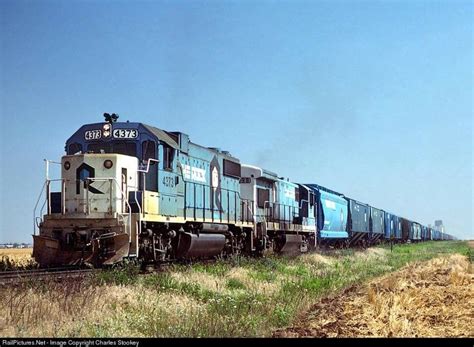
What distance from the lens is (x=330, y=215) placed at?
3334cm

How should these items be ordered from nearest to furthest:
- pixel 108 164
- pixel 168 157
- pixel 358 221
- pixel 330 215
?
pixel 108 164 → pixel 168 157 → pixel 330 215 → pixel 358 221

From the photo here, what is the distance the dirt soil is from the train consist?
16.1 ft

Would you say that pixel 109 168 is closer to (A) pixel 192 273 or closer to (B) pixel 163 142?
(B) pixel 163 142

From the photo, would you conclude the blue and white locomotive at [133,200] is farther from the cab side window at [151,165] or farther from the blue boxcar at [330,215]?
the blue boxcar at [330,215]

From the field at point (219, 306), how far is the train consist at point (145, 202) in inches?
55.9

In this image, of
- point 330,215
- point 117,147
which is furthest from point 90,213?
point 330,215

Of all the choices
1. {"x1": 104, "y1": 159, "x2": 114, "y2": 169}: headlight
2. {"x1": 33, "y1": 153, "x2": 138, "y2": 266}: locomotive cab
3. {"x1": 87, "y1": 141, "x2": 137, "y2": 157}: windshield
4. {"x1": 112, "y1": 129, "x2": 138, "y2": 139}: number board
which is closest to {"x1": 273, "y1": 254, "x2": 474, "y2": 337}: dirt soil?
{"x1": 33, "y1": 153, "x2": 138, "y2": 266}: locomotive cab

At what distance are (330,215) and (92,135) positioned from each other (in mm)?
20648

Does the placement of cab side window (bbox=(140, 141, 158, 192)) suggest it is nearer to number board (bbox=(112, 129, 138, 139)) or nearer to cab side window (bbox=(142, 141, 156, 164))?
cab side window (bbox=(142, 141, 156, 164))

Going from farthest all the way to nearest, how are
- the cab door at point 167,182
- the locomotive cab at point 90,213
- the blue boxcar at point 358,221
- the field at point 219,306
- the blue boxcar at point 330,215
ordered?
the blue boxcar at point 358,221 < the blue boxcar at point 330,215 < the cab door at point 167,182 < the locomotive cab at point 90,213 < the field at point 219,306

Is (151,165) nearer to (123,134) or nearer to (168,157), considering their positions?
(168,157)

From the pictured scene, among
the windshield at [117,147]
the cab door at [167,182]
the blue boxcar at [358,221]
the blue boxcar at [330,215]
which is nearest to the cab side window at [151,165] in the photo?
the cab door at [167,182]

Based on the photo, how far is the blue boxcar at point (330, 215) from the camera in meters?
31.4
